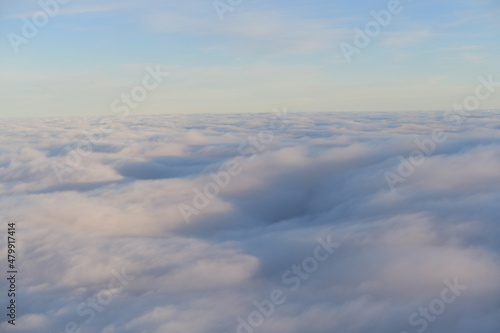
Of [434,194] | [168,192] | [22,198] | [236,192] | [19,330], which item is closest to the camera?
[19,330]

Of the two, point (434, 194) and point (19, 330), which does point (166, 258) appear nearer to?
point (19, 330)

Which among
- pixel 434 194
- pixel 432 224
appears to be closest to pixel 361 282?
pixel 432 224
